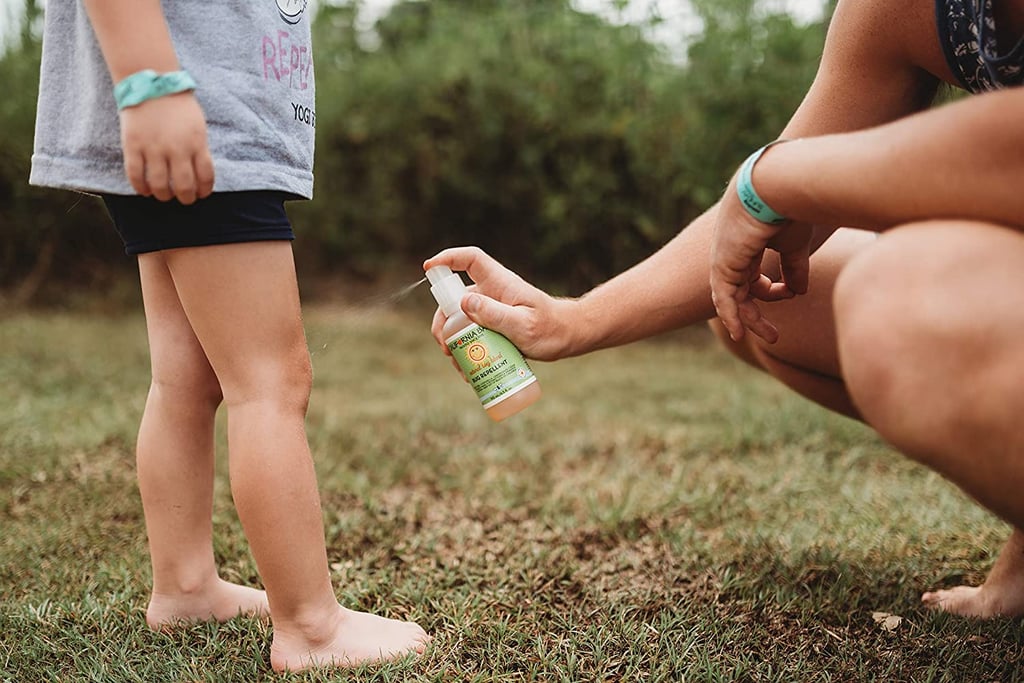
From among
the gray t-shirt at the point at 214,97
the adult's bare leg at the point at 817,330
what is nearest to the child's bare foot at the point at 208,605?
the gray t-shirt at the point at 214,97

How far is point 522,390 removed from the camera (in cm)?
148

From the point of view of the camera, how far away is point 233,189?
4.27 feet

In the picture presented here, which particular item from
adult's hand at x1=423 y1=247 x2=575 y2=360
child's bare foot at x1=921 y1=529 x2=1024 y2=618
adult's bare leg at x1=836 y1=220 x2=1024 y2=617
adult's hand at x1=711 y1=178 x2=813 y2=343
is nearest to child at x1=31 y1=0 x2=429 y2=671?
adult's hand at x1=423 y1=247 x2=575 y2=360

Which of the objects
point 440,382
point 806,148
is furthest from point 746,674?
point 440,382

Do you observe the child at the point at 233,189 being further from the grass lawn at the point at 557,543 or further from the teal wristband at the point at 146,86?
the grass lawn at the point at 557,543

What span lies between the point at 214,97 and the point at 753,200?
721 mm

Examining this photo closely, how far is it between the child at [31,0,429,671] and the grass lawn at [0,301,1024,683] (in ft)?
0.50

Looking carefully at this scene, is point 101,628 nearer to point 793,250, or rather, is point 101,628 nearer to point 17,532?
point 17,532

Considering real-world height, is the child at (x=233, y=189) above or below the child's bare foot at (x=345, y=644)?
above

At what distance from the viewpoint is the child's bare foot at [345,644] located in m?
1.42

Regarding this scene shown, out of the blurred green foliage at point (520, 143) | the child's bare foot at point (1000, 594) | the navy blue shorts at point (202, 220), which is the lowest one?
the blurred green foliage at point (520, 143)

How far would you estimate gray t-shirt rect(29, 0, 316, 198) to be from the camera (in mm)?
1312

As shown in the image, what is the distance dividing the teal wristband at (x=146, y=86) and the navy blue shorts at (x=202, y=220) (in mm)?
159

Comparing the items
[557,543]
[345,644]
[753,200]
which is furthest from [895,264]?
[557,543]
